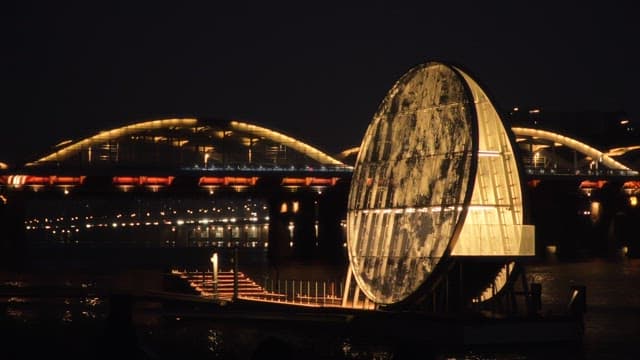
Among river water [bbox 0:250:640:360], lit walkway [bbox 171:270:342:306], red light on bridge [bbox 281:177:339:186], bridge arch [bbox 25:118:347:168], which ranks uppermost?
bridge arch [bbox 25:118:347:168]

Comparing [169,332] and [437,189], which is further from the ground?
[437,189]

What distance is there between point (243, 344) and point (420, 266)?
6.81 metres

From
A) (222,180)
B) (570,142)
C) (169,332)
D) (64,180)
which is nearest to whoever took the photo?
(169,332)

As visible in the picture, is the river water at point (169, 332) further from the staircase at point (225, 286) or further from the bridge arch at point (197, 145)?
the bridge arch at point (197, 145)

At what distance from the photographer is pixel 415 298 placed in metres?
42.7

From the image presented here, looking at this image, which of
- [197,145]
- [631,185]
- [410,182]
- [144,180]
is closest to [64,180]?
[144,180]

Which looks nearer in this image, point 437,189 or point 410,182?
point 437,189

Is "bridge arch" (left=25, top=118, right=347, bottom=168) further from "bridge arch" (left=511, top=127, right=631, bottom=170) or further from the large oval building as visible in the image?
the large oval building

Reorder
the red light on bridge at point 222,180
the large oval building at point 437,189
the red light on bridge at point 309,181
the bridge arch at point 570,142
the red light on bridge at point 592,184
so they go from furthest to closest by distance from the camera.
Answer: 1. the bridge arch at point 570,142
2. the red light on bridge at point 592,184
3. the red light on bridge at point 309,181
4. the red light on bridge at point 222,180
5. the large oval building at point 437,189

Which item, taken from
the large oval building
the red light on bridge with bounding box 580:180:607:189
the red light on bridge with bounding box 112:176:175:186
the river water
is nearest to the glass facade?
the large oval building

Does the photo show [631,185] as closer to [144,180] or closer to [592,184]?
[592,184]

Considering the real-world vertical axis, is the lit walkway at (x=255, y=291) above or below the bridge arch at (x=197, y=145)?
below

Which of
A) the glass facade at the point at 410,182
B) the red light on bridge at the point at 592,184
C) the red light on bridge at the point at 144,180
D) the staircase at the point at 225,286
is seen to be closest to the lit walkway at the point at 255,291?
the staircase at the point at 225,286

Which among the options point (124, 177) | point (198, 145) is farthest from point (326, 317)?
point (198, 145)
